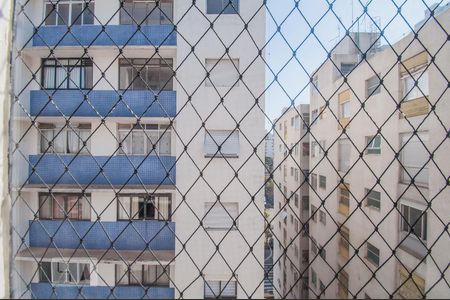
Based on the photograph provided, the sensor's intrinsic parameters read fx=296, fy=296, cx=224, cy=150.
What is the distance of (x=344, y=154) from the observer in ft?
16.7

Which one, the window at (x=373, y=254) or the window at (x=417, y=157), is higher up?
the window at (x=417, y=157)

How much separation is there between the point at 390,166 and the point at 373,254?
2666 millimetres

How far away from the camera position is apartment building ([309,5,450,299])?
2678mm

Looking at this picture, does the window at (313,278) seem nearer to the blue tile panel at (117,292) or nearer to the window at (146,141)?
the blue tile panel at (117,292)

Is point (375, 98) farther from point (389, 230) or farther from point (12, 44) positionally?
point (12, 44)

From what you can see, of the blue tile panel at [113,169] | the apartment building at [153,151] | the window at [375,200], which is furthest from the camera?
the window at [375,200]

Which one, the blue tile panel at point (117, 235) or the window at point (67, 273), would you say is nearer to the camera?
the blue tile panel at point (117, 235)

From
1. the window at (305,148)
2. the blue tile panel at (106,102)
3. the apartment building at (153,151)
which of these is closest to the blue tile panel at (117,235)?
the apartment building at (153,151)

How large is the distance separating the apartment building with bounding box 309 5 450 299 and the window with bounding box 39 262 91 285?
2548 millimetres

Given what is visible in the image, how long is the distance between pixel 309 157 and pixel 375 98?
2.96m

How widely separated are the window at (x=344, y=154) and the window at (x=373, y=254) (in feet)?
4.19

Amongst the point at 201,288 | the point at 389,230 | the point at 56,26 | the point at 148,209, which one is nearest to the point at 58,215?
the point at 148,209

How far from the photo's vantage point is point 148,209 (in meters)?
3.28

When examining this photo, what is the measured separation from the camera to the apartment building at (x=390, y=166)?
2678 millimetres
